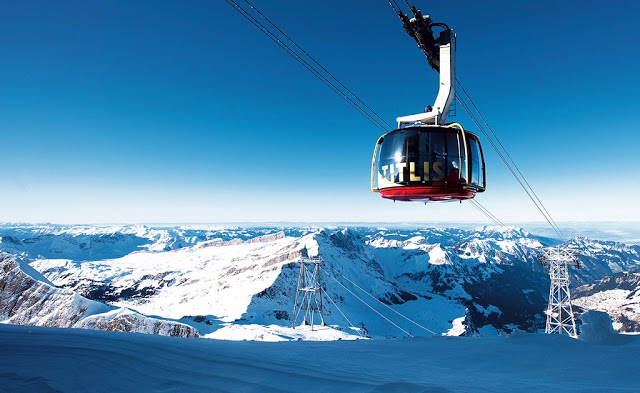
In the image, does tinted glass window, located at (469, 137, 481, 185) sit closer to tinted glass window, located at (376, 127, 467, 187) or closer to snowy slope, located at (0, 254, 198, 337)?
tinted glass window, located at (376, 127, 467, 187)

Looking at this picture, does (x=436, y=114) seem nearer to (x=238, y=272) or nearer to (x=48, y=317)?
(x=48, y=317)

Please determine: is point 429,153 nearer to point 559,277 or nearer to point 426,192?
point 426,192

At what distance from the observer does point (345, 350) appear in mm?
6062

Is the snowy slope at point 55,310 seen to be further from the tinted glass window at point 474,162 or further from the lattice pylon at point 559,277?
the tinted glass window at point 474,162

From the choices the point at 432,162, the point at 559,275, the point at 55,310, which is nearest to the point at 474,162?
the point at 432,162

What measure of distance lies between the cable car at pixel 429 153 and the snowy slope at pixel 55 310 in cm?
6037

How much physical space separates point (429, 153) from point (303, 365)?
27.0 ft

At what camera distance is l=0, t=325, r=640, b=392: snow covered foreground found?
12.8ft

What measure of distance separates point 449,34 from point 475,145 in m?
4.97

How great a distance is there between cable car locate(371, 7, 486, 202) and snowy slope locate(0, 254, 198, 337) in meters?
60.4

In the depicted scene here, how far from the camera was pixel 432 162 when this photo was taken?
10.5 m

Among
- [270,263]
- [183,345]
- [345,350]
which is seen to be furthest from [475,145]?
[270,263]

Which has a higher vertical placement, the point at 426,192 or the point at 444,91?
the point at 444,91

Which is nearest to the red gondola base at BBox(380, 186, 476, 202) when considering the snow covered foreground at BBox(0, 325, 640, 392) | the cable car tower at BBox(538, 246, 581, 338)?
the snow covered foreground at BBox(0, 325, 640, 392)
